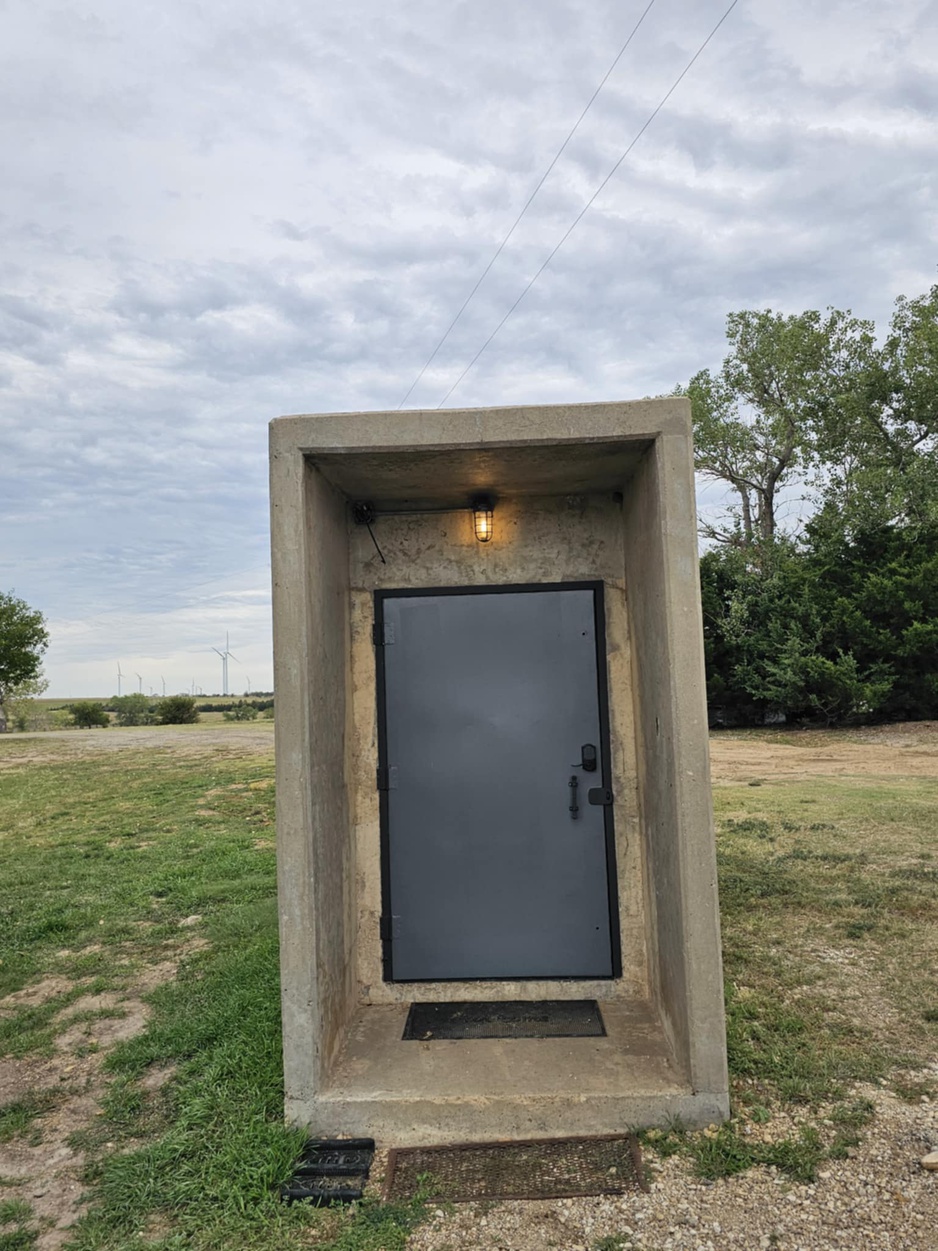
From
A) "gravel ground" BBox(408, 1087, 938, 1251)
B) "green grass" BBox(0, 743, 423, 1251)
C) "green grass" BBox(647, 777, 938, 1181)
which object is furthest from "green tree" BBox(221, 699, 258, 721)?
"gravel ground" BBox(408, 1087, 938, 1251)

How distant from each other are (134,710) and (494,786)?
132 ft

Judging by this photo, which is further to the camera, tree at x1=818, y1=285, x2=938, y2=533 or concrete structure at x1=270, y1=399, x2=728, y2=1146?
tree at x1=818, y1=285, x2=938, y2=533

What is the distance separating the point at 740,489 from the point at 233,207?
17026 millimetres

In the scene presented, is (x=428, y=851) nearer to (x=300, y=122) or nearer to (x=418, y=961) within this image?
(x=418, y=961)

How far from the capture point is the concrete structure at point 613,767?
288cm

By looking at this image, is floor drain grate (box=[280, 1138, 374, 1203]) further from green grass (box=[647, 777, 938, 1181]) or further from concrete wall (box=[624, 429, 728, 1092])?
concrete wall (box=[624, 429, 728, 1092])

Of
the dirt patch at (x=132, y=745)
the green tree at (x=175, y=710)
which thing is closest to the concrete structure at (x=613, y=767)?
the dirt patch at (x=132, y=745)

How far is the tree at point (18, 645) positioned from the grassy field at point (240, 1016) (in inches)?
967

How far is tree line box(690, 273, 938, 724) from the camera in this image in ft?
55.1

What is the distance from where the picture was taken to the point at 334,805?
11.2 ft

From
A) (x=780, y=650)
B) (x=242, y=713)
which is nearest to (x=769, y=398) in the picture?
(x=780, y=650)

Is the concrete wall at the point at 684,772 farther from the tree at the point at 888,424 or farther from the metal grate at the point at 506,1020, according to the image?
the tree at the point at 888,424

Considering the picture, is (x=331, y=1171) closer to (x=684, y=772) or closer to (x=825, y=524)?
(x=684, y=772)

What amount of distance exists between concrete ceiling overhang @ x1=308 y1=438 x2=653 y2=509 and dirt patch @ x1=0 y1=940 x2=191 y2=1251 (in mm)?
2837
